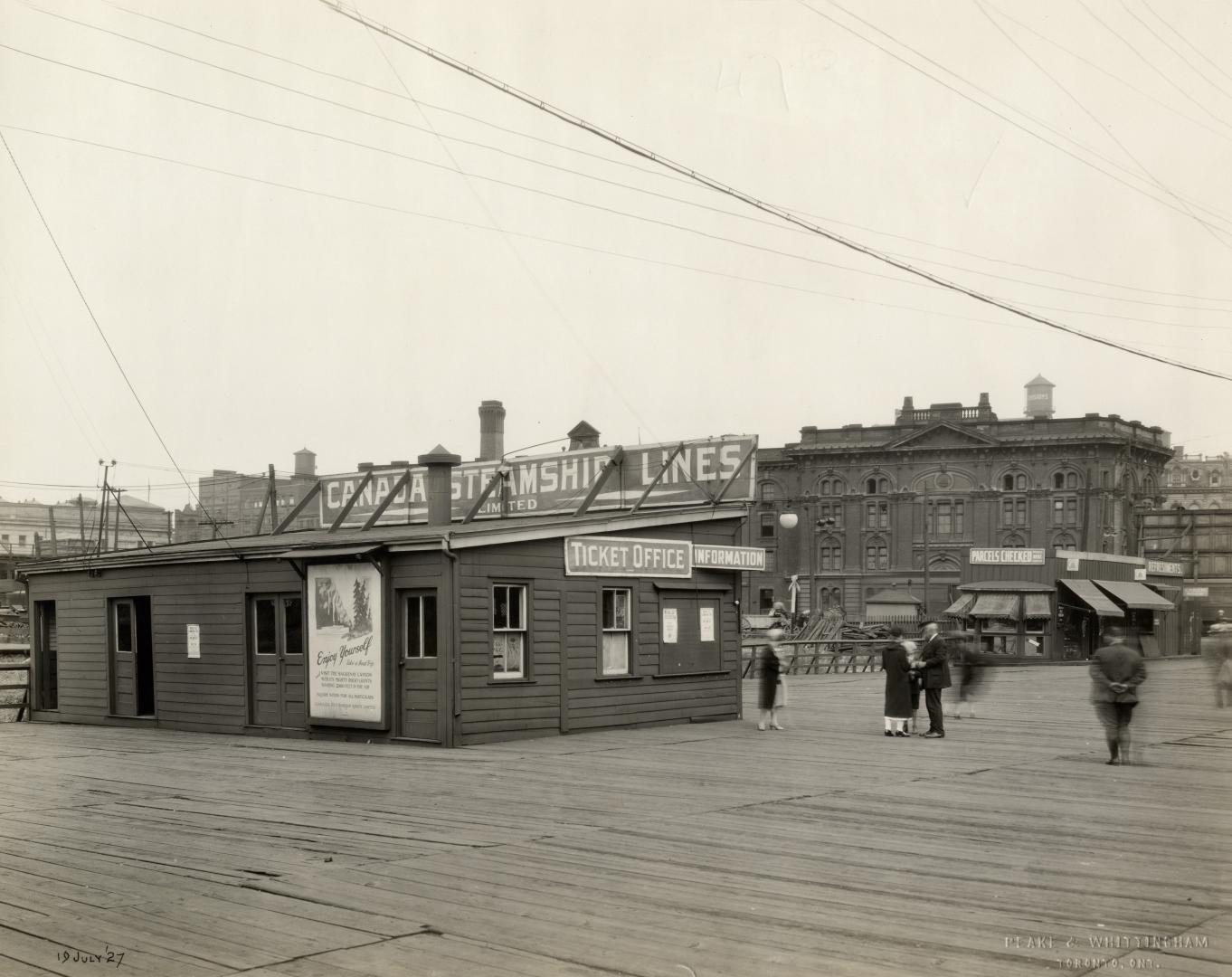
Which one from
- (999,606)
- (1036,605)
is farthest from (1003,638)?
(1036,605)

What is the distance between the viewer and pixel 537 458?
930 inches

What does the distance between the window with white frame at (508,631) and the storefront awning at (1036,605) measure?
147ft

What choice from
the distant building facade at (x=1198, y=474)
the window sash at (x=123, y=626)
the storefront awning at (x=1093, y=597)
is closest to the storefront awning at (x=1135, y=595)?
the storefront awning at (x=1093, y=597)

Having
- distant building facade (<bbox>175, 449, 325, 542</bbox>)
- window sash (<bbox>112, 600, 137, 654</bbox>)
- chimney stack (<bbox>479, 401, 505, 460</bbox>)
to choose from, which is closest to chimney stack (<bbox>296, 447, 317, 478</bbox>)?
distant building facade (<bbox>175, 449, 325, 542</bbox>)

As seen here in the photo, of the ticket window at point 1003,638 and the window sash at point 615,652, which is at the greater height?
the window sash at point 615,652

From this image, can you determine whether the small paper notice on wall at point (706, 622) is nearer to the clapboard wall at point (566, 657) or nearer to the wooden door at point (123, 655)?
the clapboard wall at point (566, 657)

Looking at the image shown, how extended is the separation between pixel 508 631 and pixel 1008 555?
4646 centimetres

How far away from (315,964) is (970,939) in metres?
3.44

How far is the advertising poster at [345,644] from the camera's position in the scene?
675 inches

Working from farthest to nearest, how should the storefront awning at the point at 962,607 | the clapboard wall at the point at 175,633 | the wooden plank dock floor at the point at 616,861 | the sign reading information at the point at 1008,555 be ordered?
the storefront awning at the point at 962,607 → the sign reading information at the point at 1008,555 → the clapboard wall at the point at 175,633 → the wooden plank dock floor at the point at 616,861

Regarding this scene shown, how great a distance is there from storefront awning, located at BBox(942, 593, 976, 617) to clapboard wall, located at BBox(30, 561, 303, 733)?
43.0 meters

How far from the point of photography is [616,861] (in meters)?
8.84

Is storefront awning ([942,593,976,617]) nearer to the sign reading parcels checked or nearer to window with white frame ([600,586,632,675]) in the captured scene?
the sign reading parcels checked

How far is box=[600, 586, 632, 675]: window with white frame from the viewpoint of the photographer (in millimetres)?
18844
